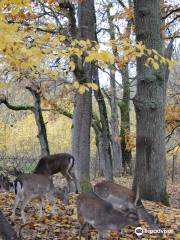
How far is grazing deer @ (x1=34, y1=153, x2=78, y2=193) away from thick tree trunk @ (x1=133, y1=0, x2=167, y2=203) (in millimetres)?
1877

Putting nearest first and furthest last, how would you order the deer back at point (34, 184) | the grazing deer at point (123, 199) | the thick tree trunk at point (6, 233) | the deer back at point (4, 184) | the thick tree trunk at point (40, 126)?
1. the thick tree trunk at point (6, 233)
2. the grazing deer at point (123, 199)
3. the deer back at point (34, 184)
4. the deer back at point (4, 184)
5. the thick tree trunk at point (40, 126)

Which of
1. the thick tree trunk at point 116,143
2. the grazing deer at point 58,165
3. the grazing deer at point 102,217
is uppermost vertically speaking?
the grazing deer at point 102,217

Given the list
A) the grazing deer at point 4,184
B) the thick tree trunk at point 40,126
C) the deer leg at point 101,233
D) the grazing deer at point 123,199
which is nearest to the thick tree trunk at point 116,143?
the thick tree trunk at point 40,126

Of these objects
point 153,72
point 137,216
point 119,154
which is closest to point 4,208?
point 137,216

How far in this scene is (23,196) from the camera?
7312mm

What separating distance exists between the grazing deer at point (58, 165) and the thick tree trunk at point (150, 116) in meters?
1.88

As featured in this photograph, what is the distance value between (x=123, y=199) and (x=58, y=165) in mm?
4691

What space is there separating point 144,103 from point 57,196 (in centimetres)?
334

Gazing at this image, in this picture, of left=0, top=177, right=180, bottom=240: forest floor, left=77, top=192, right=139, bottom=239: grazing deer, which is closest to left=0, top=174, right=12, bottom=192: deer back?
left=0, top=177, right=180, bottom=240: forest floor

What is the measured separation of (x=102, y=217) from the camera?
586cm

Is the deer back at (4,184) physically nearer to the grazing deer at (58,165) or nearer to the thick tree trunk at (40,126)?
the grazing deer at (58,165)

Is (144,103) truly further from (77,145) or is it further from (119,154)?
(119,154)

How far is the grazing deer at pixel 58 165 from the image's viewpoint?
36.6 feet

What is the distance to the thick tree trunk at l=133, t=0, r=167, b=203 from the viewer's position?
10.5 metres
